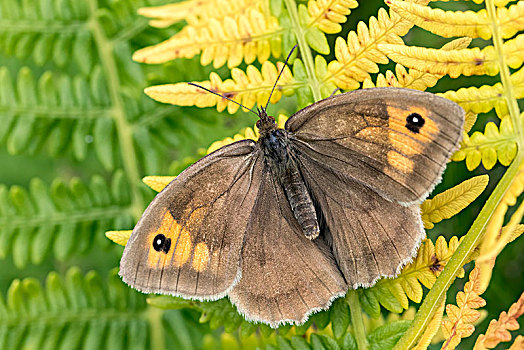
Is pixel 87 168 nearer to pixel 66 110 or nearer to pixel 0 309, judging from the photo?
pixel 66 110

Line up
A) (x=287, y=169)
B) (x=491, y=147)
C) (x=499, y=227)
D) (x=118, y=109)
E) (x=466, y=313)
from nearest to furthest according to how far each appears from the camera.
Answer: (x=499, y=227) < (x=466, y=313) < (x=491, y=147) < (x=287, y=169) < (x=118, y=109)


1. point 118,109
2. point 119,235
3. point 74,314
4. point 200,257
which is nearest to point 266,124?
point 200,257

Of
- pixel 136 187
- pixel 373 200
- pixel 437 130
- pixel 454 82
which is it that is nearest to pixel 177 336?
pixel 136 187

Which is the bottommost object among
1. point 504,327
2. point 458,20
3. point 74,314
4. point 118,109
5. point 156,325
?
point 156,325

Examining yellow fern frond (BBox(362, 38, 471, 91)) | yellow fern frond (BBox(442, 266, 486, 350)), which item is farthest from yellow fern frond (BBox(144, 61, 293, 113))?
yellow fern frond (BBox(442, 266, 486, 350))

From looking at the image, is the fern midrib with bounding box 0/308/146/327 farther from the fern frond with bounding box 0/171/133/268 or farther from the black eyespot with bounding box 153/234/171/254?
the black eyespot with bounding box 153/234/171/254

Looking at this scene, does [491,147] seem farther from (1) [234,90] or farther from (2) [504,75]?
(1) [234,90]

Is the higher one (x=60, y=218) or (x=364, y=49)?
(x=364, y=49)
